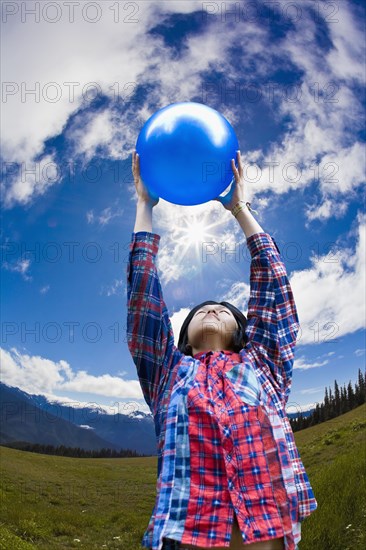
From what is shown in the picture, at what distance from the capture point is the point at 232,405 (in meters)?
2.50

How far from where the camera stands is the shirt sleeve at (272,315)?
2898mm

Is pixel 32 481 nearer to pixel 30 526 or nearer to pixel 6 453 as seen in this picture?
pixel 6 453

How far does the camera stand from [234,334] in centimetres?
304

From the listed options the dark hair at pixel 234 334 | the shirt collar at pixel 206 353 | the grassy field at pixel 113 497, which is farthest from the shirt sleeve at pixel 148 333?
the grassy field at pixel 113 497

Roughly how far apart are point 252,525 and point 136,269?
4.67 feet

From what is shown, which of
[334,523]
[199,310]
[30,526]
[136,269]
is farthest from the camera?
[30,526]

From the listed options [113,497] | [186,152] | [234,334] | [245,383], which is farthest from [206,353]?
[113,497]

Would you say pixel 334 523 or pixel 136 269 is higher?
pixel 136 269

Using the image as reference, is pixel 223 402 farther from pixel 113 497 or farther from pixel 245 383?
pixel 113 497

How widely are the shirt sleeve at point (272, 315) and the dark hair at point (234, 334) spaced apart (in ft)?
0.22

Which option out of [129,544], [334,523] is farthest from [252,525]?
[129,544]

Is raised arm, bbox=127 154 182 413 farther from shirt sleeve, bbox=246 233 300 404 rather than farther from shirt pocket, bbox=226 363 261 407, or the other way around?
shirt sleeve, bbox=246 233 300 404

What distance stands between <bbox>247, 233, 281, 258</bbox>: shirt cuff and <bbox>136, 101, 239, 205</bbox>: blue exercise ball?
394 millimetres

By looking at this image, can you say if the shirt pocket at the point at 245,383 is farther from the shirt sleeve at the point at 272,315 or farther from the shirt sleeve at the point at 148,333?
the shirt sleeve at the point at 148,333
